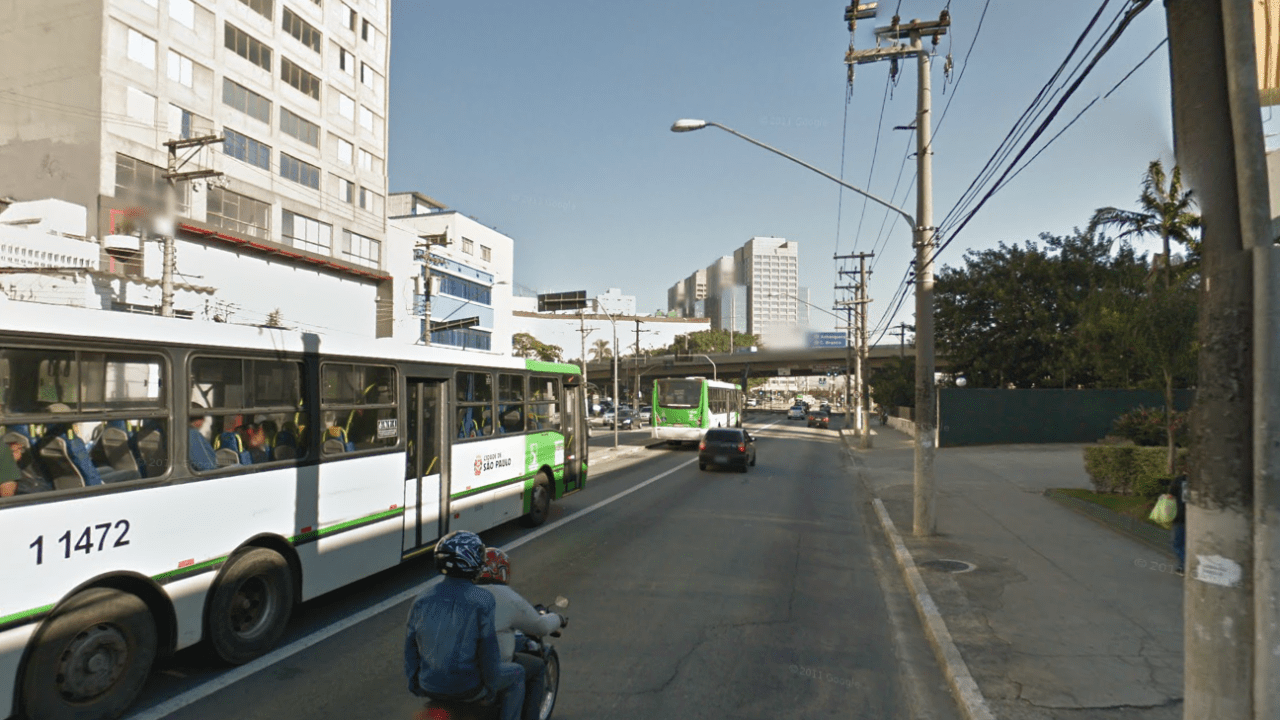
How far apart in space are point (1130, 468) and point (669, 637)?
12229 millimetres

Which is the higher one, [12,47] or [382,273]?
[12,47]

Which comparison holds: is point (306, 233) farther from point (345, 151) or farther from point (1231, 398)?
point (1231, 398)

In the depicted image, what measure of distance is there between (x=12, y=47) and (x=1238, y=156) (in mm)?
40855

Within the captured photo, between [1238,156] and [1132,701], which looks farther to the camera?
[1132,701]

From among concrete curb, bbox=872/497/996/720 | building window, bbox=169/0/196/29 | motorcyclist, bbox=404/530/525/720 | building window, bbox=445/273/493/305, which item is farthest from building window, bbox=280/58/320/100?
motorcyclist, bbox=404/530/525/720

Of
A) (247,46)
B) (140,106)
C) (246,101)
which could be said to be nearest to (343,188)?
(246,101)

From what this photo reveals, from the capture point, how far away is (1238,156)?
139 inches

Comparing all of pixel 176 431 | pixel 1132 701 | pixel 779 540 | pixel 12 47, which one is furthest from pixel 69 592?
pixel 12 47

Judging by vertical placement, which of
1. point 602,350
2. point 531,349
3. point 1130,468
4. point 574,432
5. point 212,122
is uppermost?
point 212,122

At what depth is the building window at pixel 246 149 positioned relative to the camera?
34844 millimetres

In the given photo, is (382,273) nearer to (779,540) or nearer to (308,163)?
(308,163)

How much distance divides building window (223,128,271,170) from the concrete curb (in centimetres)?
3562

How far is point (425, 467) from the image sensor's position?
892cm

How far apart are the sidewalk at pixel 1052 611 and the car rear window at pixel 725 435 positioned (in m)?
7.44
